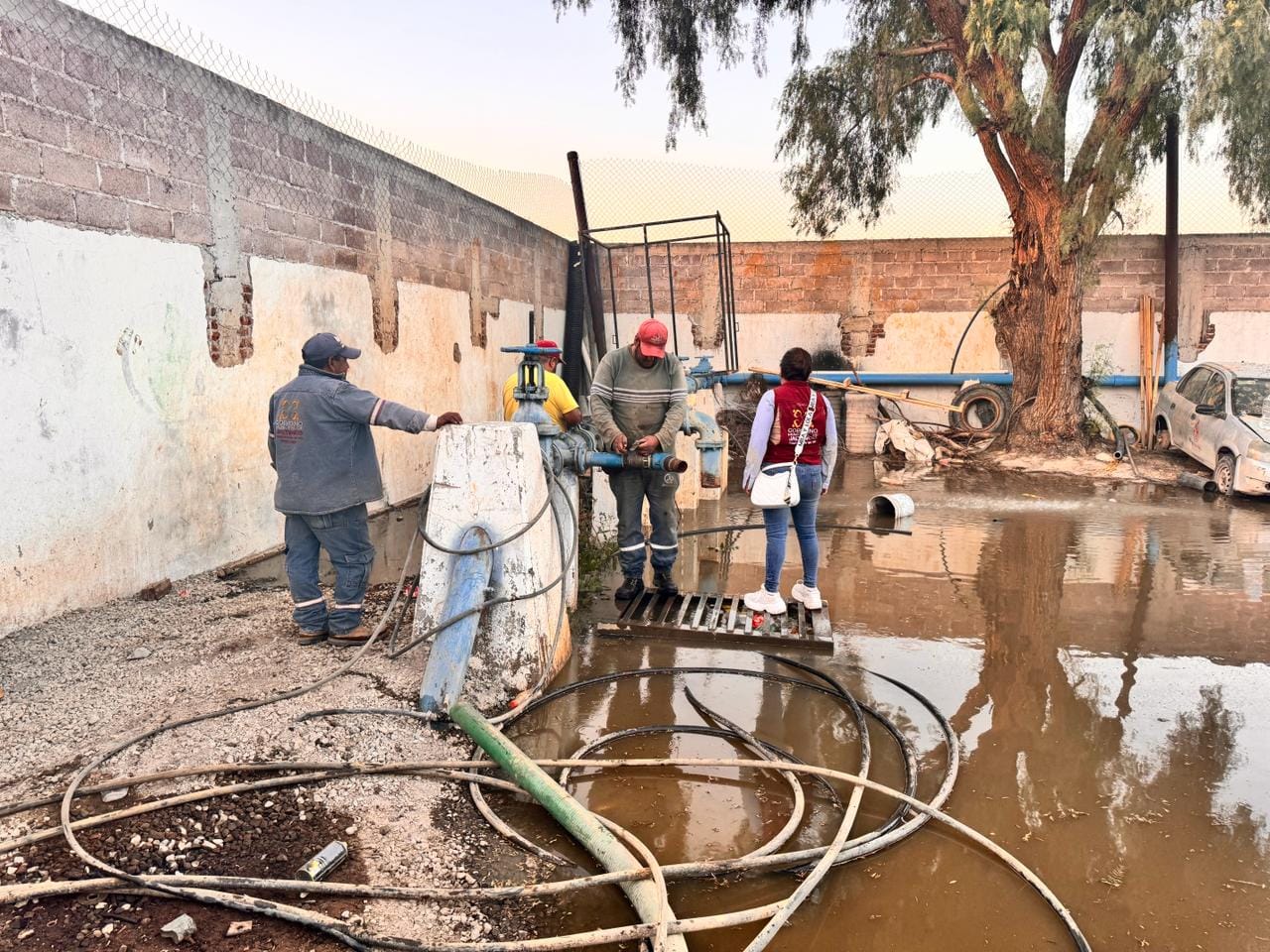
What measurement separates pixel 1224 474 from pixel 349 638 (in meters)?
8.94

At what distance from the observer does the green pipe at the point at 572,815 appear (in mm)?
2209

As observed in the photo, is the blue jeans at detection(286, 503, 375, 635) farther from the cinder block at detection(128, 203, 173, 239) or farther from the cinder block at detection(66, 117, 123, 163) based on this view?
the cinder block at detection(66, 117, 123, 163)

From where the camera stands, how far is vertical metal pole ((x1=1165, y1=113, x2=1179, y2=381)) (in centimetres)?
1214

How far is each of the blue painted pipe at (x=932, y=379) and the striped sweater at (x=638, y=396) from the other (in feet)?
24.0

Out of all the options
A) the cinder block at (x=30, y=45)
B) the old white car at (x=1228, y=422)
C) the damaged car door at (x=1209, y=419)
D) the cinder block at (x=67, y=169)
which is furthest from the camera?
the damaged car door at (x=1209, y=419)

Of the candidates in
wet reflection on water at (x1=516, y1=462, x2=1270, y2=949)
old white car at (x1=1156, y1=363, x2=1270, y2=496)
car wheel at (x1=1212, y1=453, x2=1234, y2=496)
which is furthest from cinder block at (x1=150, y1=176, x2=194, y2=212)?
car wheel at (x1=1212, y1=453, x2=1234, y2=496)

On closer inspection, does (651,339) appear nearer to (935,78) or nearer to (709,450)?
(709,450)

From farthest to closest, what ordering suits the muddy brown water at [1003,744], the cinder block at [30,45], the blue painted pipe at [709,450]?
the blue painted pipe at [709,450], the cinder block at [30,45], the muddy brown water at [1003,744]

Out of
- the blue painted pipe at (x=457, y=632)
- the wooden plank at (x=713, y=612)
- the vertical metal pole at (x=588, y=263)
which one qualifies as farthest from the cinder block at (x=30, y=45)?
the vertical metal pole at (x=588, y=263)

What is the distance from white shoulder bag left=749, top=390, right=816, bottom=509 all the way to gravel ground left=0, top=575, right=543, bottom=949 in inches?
77.8

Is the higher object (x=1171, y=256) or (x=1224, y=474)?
(x=1171, y=256)

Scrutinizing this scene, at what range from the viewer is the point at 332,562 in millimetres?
4113

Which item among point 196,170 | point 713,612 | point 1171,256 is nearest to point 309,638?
point 713,612

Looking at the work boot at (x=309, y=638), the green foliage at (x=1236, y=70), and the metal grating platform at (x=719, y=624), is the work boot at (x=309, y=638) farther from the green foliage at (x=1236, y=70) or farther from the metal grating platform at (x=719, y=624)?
the green foliage at (x=1236, y=70)
